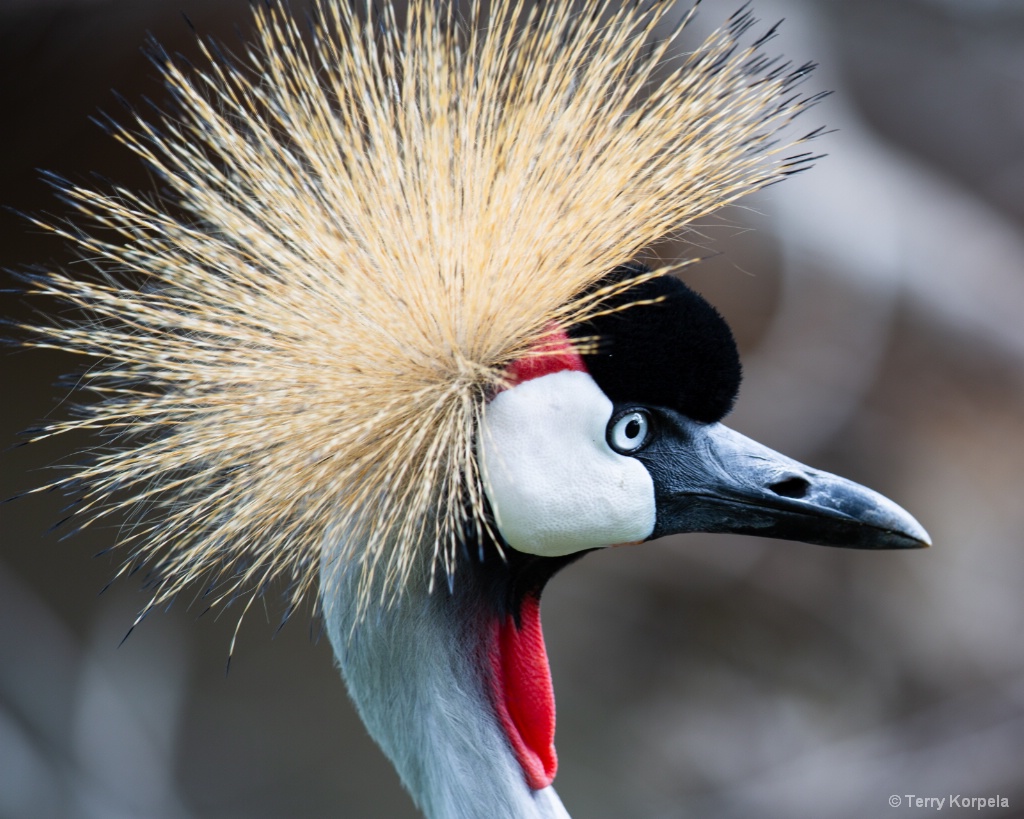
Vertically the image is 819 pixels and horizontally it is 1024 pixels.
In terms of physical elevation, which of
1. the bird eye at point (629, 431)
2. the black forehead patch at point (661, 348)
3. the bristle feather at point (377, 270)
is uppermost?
the bristle feather at point (377, 270)

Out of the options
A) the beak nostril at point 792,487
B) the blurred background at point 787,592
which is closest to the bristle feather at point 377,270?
the beak nostril at point 792,487

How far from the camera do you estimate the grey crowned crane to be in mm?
812

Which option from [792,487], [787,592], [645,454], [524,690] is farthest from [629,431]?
[787,592]

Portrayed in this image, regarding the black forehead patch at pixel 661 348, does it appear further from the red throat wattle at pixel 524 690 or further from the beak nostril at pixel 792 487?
the red throat wattle at pixel 524 690

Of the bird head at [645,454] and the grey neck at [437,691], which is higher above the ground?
the bird head at [645,454]

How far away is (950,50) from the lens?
8.34 ft

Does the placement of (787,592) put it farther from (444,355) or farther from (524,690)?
(444,355)

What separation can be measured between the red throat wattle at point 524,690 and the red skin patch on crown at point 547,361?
23 centimetres

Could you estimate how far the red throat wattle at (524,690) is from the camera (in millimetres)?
920

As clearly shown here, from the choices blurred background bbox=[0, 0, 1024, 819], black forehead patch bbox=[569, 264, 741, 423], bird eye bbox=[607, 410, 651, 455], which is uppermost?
black forehead patch bbox=[569, 264, 741, 423]

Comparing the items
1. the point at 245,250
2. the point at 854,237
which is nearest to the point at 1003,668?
the point at 854,237

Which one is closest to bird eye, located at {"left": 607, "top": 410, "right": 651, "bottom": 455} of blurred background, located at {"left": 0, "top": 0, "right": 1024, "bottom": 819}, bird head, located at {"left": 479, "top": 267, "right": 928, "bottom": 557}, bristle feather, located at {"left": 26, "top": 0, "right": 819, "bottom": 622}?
bird head, located at {"left": 479, "top": 267, "right": 928, "bottom": 557}

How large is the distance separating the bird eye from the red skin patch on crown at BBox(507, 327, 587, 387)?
0.22 ft

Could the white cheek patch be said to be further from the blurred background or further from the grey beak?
the blurred background
